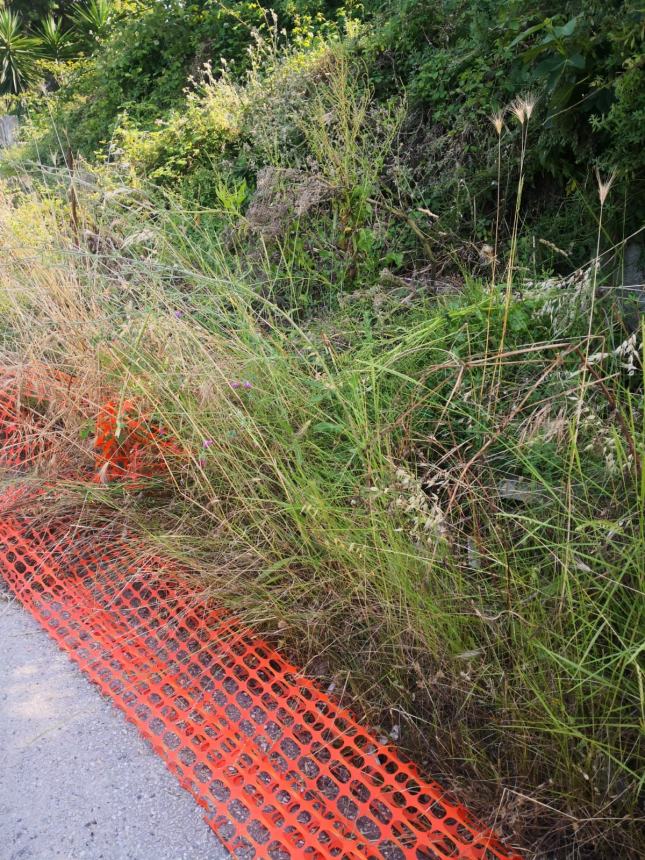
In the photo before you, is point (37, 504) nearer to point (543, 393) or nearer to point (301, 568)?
point (301, 568)

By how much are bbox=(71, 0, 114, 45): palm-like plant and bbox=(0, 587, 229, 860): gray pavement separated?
15264 millimetres

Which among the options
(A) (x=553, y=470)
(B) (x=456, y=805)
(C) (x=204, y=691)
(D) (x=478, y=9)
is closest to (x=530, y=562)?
(A) (x=553, y=470)

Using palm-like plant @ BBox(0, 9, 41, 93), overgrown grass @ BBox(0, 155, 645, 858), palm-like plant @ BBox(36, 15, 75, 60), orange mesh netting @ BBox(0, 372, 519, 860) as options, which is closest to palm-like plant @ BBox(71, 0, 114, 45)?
palm-like plant @ BBox(36, 15, 75, 60)

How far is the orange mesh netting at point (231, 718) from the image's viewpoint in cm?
170

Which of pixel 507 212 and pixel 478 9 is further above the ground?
pixel 478 9

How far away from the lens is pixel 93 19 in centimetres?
1491

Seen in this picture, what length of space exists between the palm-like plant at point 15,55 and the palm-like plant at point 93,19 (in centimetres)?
99

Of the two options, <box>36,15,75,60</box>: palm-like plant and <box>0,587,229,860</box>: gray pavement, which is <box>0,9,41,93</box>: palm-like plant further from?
<box>0,587,229,860</box>: gray pavement

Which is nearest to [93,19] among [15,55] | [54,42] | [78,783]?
[54,42]

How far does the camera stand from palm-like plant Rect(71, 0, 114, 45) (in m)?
14.6

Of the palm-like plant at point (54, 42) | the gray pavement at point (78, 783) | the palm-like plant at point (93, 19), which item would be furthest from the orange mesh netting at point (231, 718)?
the palm-like plant at point (54, 42)

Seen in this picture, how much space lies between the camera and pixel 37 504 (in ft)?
9.82

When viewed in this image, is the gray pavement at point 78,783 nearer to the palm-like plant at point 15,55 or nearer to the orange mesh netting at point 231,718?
the orange mesh netting at point 231,718

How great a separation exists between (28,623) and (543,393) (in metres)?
1.98
